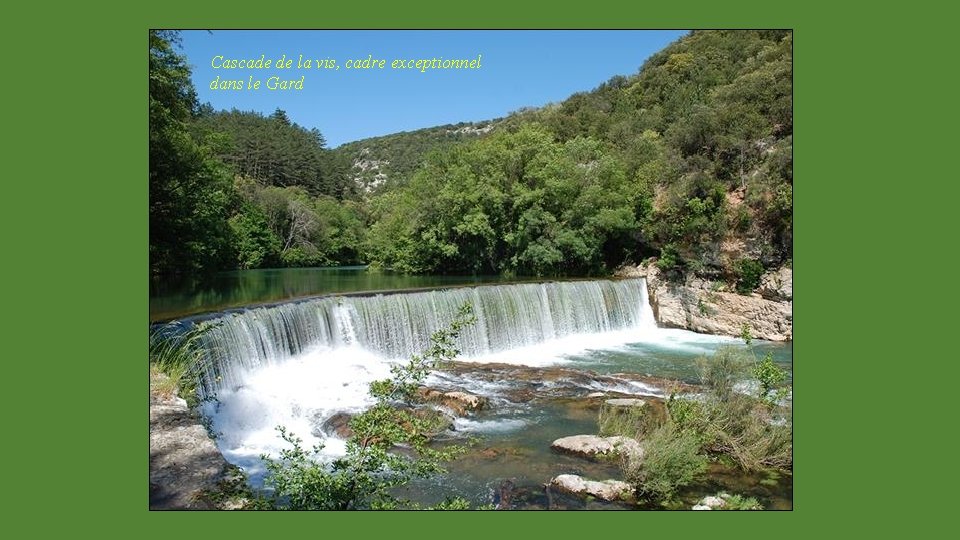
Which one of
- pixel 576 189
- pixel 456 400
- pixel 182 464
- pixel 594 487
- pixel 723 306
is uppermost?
pixel 576 189

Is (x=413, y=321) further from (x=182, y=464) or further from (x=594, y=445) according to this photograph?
(x=182, y=464)

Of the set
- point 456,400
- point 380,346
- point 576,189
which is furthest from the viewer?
point 576,189

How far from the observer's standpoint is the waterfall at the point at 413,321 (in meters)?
10.6

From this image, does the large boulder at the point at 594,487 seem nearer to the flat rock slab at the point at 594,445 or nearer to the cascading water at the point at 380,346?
the flat rock slab at the point at 594,445

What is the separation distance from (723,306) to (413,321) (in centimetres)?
1022

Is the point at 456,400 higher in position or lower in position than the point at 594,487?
higher

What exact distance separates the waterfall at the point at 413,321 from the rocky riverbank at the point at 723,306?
0.69 m

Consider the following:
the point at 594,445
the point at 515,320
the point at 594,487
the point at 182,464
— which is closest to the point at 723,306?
the point at 515,320

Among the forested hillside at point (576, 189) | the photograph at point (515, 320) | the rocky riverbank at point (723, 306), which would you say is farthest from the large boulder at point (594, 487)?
the rocky riverbank at point (723, 306)

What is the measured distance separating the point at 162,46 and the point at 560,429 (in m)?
10.6

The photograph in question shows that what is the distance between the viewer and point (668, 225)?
819 inches

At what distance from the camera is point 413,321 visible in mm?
13922

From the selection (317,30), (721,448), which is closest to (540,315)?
(721,448)

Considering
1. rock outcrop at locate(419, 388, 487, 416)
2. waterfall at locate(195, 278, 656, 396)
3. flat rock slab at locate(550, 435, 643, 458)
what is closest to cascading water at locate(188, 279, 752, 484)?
waterfall at locate(195, 278, 656, 396)
